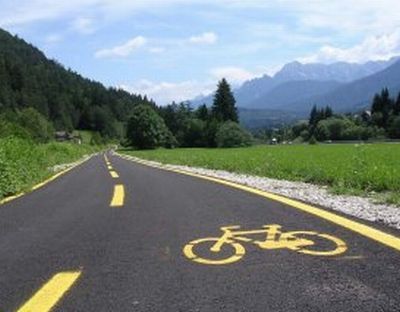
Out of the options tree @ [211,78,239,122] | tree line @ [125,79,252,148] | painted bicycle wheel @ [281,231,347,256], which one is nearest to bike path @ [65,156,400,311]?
painted bicycle wheel @ [281,231,347,256]

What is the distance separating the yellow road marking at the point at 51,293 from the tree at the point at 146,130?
131 metres

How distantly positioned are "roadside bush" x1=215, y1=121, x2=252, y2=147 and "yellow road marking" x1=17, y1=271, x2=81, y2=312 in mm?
111350

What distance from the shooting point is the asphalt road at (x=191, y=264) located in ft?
15.5

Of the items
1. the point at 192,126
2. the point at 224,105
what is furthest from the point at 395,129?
the point at 192,126

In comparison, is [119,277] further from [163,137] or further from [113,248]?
[163,137]

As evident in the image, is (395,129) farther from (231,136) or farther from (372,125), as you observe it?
(231,136)

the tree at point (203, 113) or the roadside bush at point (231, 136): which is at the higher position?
the tree at point (203, 113)

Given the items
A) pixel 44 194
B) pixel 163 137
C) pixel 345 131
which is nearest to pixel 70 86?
pixel 163 137

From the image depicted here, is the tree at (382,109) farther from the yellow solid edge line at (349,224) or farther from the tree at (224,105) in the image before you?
the yellow solid edge line at (349,224)

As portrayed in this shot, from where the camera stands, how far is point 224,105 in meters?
136

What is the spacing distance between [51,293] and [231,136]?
112664 mm

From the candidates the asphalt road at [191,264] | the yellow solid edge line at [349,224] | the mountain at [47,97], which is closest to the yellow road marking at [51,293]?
the asphalt road at [191,264]

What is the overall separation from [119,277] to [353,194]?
7280 mm

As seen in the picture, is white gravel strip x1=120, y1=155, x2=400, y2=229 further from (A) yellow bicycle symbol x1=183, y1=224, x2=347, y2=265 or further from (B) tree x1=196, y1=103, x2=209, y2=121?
(B) tree x1=196, y1=103, x2=209, y2=121
